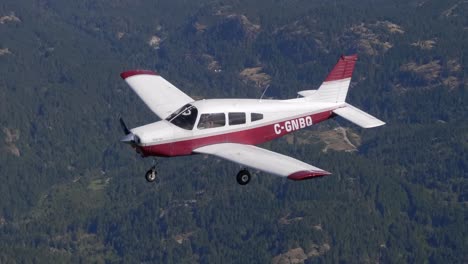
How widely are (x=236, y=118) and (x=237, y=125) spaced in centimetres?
60

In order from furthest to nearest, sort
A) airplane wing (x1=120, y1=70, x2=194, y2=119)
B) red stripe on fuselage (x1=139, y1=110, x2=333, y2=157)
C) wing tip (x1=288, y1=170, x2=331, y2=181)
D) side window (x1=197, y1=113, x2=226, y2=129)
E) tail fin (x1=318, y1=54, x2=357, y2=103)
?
1. tail fin (x1=318, y1=54, x2=357, y2=103)
2. airplane wing (x1=120, y1=70, x2=194, y2=119)
3. side window (x1=197, y1=113, x2=226, y2=129)
4. red stripe on fuselage (x1=139, y1=110, x2=333, y2=157)
5. wing tip (x1=288, y1=170, x2=331, y2=181)

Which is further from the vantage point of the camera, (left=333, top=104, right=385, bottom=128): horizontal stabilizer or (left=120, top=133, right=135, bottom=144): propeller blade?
(left=333, top=104, right=385, bottom=128): horizontal stabilizer

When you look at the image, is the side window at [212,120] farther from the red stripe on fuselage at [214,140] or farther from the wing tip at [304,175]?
the wing tip at [304,175]

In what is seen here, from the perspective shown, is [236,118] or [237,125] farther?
[237,125]

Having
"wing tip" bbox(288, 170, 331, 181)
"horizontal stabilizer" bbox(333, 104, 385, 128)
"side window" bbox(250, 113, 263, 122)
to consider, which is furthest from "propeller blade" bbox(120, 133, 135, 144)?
"horizontal stabilizer" bbox(333, 104, 385, 128)

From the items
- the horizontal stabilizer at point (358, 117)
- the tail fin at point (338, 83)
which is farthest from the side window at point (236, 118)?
the tail fin at point (338, 83)

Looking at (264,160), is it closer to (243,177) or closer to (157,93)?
(243,177)

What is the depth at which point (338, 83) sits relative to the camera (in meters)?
112

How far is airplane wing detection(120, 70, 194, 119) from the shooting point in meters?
109

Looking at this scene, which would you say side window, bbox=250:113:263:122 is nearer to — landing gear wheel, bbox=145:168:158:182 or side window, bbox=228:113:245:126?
side window, bbox=228:113:245:126

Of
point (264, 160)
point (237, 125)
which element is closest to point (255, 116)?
point (237, 125)

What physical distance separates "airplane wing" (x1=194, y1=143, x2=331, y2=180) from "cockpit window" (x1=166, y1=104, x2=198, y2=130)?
220cm

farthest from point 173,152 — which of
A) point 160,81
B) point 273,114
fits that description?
point 160,81

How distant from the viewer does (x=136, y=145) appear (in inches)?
3816
